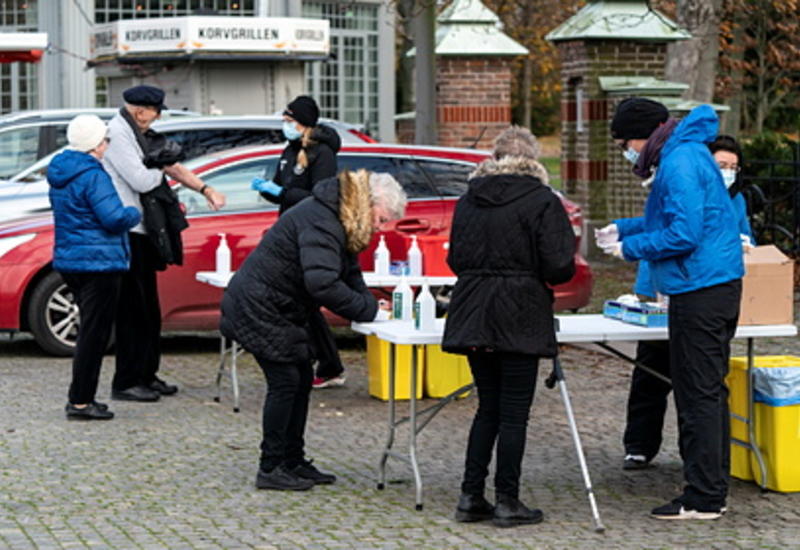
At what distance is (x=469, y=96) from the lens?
81.6ft

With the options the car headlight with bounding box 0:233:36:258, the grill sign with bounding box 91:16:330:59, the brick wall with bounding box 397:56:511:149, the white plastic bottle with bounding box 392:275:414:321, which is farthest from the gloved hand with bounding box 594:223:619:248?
the brick wall with bounding box 397:56:511:149

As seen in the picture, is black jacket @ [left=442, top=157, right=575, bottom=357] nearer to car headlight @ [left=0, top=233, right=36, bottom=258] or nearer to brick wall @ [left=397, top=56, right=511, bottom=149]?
car headlight @ [left=0, top=233, right=36, bottom=258]

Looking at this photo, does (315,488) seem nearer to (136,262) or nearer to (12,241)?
(136,262)

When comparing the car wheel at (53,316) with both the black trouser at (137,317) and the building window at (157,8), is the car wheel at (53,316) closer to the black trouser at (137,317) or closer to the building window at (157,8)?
the black trouser at (137,317)

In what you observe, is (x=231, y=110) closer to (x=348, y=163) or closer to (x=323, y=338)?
(x=348, y=163)

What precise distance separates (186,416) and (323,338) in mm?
1262

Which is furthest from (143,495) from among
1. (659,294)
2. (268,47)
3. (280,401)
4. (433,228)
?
(268,47)

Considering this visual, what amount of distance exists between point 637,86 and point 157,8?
1310 cm

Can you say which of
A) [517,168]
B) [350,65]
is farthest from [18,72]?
[517,168]

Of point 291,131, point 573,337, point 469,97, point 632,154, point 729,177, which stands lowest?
point 573,337

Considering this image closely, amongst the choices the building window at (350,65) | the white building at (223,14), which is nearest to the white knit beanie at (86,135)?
the white building at (223,14)

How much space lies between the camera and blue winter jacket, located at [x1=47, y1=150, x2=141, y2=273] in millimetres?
9984

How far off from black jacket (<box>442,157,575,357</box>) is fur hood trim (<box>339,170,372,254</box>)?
576mm

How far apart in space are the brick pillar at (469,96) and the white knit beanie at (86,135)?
14730mm
